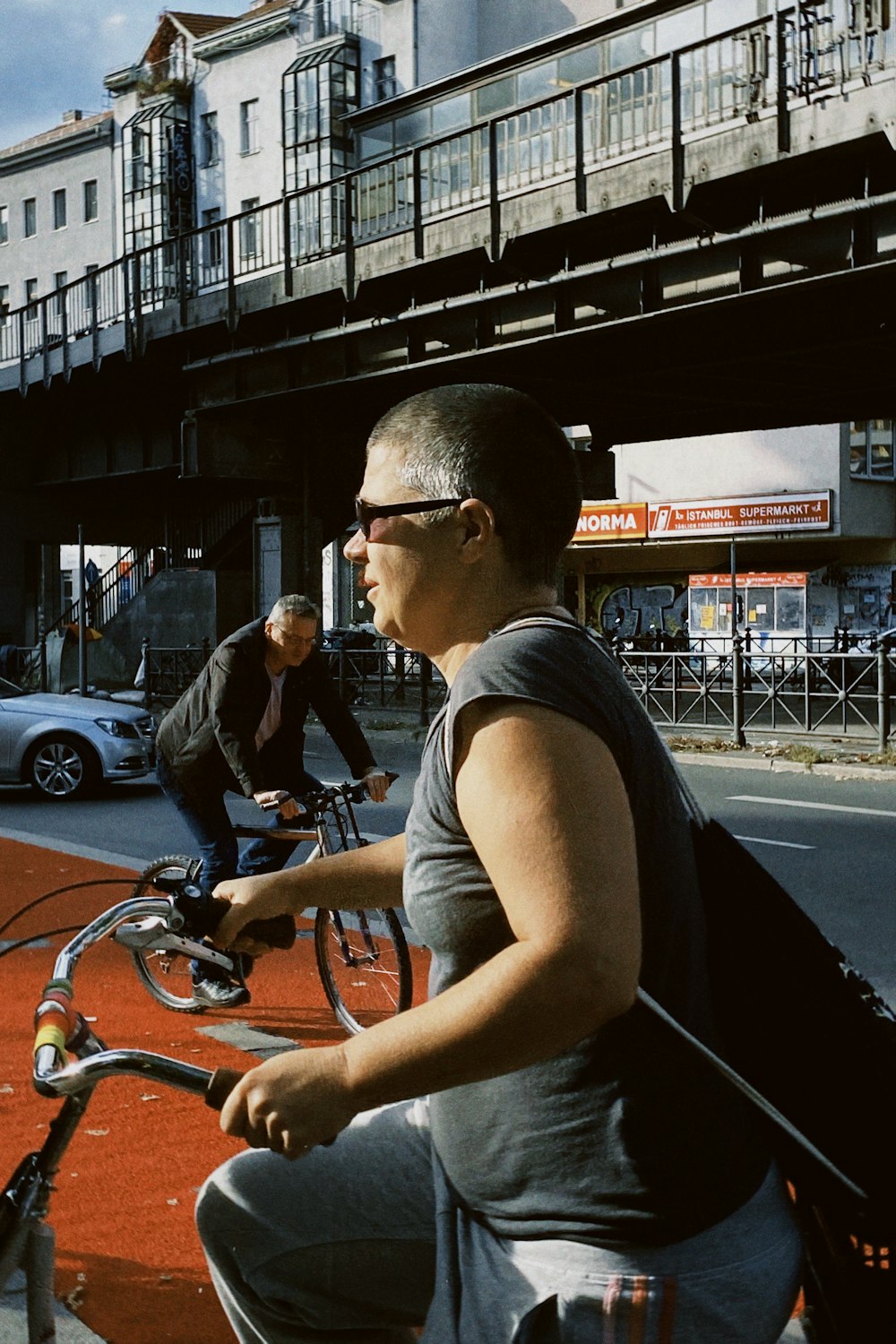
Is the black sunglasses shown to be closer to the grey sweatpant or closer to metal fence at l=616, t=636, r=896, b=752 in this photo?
the grey sweatpant

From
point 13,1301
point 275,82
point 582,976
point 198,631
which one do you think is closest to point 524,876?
point 582,976

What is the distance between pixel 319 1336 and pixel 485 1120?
47 cm

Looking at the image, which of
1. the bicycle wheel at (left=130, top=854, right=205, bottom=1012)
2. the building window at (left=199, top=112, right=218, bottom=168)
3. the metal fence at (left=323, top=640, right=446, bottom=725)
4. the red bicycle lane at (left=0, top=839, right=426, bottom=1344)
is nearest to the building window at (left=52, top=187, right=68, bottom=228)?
the building window at (left=199, top=112, right=218, bottom=168)

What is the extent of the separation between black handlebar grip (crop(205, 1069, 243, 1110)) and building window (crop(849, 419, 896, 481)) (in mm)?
43145

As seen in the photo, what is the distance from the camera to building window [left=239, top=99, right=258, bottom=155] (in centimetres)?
5928

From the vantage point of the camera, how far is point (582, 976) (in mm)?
1584

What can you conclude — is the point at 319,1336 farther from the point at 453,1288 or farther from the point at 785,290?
the point at 785,290

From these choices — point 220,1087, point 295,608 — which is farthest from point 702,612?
point 220,1087

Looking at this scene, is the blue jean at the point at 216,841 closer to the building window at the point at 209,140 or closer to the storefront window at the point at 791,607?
the storefront window at the point at 791,607

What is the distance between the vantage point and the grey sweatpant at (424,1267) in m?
1.67

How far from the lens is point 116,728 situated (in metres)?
15.2

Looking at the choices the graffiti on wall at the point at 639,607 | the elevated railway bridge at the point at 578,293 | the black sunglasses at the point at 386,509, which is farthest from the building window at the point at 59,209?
the black sunglasses at the point at 386,509

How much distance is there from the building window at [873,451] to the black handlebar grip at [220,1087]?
43.1m

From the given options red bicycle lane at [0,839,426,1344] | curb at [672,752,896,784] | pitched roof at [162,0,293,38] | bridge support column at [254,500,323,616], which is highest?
pitched roof at [162,0,293,38]
